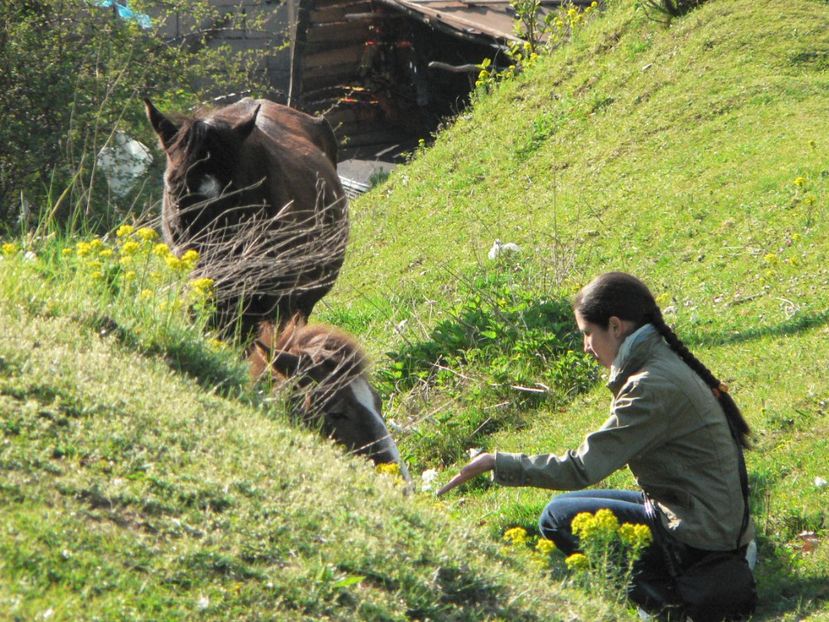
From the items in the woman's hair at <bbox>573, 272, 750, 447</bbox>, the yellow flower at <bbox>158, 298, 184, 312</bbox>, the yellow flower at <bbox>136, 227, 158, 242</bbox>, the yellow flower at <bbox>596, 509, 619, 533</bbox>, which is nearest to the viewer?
the yellow flower at <bbox>596, 509, 619, 533</bbox>

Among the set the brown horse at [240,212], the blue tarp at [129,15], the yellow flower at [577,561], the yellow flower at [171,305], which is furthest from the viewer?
the blue tarp at [129,15]

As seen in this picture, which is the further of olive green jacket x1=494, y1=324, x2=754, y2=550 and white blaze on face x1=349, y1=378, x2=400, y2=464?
white blaze on face x1=349, y1=378, x2=400, y2=464

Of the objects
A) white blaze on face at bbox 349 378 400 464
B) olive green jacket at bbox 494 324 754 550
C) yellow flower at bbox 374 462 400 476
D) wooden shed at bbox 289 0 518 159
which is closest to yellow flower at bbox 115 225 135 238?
white blaze on face at bbox 349 378 400 464

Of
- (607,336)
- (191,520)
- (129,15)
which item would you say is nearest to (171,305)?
(191,520)

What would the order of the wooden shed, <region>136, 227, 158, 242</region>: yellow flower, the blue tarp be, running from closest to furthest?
<region>136, 227, 158, 242</region>: yellow flower < the blue tarp < the wooden shed

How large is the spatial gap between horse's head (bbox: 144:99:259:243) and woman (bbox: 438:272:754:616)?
410cm

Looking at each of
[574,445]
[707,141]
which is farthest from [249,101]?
[574,445]

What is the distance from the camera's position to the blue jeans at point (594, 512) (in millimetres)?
5824

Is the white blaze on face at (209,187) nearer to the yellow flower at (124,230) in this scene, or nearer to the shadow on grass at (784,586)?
the yellow flower at (124,230)

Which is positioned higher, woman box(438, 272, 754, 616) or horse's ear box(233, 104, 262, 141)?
horse's ear box(233, 104, 262, 141)

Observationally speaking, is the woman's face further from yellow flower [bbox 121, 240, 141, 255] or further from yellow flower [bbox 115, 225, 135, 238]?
yellow flower [bbox 115, 225, 135, 238]

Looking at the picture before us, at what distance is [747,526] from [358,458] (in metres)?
1.95

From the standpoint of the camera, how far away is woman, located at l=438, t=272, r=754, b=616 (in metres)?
5.54

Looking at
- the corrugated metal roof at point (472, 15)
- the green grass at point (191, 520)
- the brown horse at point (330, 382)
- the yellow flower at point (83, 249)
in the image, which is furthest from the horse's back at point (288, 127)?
the corrugated metal roof at point (472, 15)
